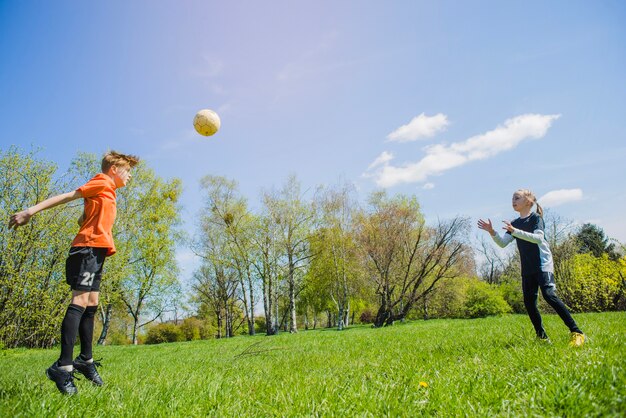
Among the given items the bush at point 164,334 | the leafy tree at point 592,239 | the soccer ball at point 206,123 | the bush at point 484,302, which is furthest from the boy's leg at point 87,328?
the leafy tree at point 592,239

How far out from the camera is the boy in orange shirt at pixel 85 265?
2920mm

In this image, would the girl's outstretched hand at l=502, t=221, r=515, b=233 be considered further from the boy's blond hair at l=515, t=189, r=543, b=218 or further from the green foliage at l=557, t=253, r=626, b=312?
the green foliage at l=557, t=253, r=626, b=312

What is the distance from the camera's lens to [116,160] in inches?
152

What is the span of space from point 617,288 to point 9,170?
3050 centimetres

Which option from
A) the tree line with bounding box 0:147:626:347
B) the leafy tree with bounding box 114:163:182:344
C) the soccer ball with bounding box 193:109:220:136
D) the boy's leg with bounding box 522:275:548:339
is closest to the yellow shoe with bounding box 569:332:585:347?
the boy's leg with bounding box 522:275:548:339

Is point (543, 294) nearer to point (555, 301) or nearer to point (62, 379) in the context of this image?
point (555, 301)

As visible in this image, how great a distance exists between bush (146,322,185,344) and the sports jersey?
38.0 metres

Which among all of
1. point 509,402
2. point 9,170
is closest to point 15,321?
point 9,170

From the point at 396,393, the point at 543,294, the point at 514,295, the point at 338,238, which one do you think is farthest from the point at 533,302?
the point at 514,295

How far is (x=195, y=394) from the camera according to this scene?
2.87 meters

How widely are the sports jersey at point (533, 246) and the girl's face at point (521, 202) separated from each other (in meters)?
0.15

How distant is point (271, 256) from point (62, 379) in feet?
75.8

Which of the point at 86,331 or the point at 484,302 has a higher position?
the point at 86,331

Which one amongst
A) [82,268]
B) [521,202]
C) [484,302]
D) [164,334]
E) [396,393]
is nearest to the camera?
[396,393]
